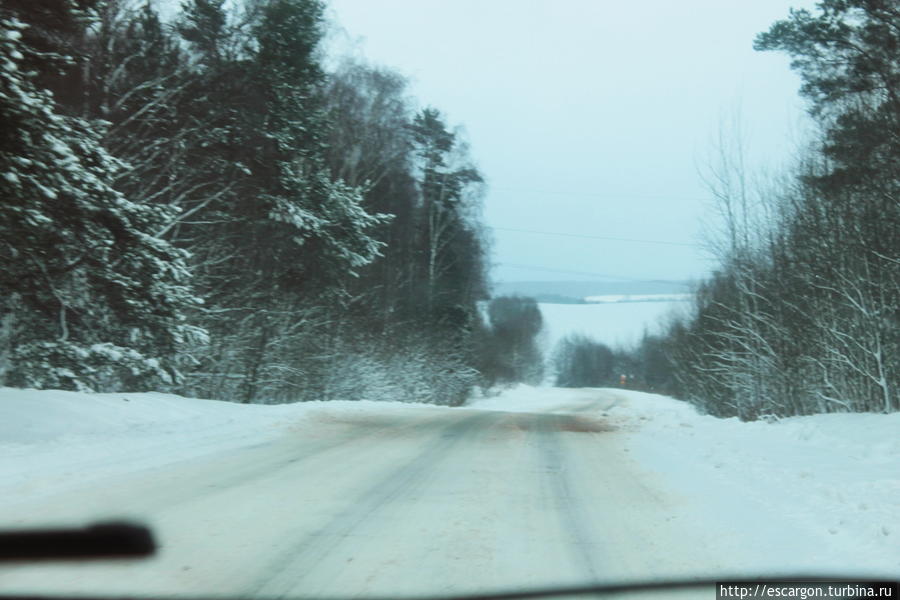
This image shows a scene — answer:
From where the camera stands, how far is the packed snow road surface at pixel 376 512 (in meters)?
4.49

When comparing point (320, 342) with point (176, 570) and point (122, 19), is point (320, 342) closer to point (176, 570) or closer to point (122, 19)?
point (122, 19)

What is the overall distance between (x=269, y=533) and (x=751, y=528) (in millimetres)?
3866

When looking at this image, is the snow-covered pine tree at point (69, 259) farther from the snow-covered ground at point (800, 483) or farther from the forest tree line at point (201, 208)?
the snow-covered ground at point (800, 483)

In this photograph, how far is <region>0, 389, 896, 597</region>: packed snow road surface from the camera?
14.7 ft

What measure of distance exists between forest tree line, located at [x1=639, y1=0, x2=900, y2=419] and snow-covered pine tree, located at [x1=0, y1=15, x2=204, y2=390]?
42.2ft

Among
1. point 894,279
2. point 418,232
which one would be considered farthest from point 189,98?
point 418,232

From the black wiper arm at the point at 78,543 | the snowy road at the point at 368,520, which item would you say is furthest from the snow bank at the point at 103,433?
the black wiper arm at the point at 78,543

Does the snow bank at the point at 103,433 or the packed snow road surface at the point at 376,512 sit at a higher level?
the snow bank at the point at 103,433

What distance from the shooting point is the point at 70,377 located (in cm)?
1314

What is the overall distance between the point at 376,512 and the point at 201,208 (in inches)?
548

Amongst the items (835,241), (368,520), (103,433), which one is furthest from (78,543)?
(835,241)

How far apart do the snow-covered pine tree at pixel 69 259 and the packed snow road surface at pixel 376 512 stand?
2.02 meters

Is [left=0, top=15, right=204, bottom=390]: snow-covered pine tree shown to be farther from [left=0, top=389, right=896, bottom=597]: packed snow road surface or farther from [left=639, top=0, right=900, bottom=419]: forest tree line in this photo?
[left=639, top=0, right=900, bottom=419]: forest tree line

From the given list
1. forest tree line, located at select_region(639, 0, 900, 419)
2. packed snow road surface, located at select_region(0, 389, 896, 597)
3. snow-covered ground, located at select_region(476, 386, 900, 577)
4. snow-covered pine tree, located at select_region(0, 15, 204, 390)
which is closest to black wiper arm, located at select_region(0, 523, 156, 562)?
packed snow road surface, located at select_region(0, 389, 896, 597)
